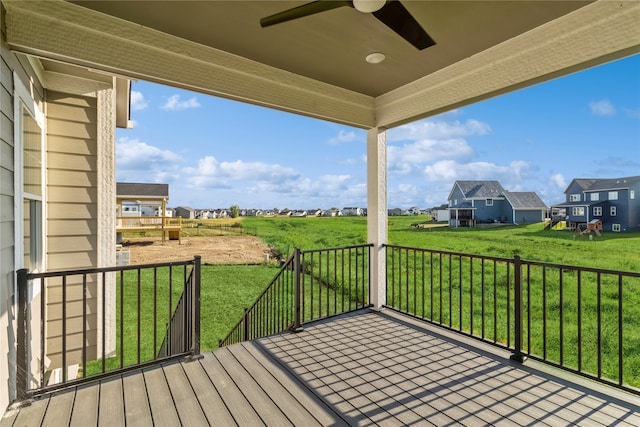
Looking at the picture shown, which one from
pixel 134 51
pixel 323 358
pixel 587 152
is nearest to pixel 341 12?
pixel 134 51

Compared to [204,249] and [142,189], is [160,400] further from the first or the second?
[204,249]

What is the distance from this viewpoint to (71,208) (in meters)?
3.06

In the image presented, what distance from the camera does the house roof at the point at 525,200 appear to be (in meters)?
4.63

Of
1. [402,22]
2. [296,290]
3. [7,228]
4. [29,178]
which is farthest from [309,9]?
[29,178]

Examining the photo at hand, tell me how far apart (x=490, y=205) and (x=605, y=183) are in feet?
5.08

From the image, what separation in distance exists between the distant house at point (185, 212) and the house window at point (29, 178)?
4.95 meters

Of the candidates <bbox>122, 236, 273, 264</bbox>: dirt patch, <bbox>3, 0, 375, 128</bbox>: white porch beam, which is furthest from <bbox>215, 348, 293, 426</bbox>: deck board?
<bbox>122, 236, 273, 264</bbox>: dirt patch

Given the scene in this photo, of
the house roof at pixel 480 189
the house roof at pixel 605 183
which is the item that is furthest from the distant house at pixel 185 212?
the house roof at pixel 605 183

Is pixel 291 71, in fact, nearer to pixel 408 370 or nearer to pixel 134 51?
pixel 134 51

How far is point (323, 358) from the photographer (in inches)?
104

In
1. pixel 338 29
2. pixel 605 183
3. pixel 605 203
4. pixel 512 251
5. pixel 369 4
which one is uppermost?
pixel 338 29

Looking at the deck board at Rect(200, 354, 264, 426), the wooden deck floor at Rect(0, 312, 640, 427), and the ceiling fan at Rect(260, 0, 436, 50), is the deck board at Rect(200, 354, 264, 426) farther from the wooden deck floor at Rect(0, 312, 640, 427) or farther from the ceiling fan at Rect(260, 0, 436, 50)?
the ceiling fan at Rect(260, 0, 436, 50)

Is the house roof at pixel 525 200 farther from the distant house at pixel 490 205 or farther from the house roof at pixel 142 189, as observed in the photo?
the house roof at pixel 142 189

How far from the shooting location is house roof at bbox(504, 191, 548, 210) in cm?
463
